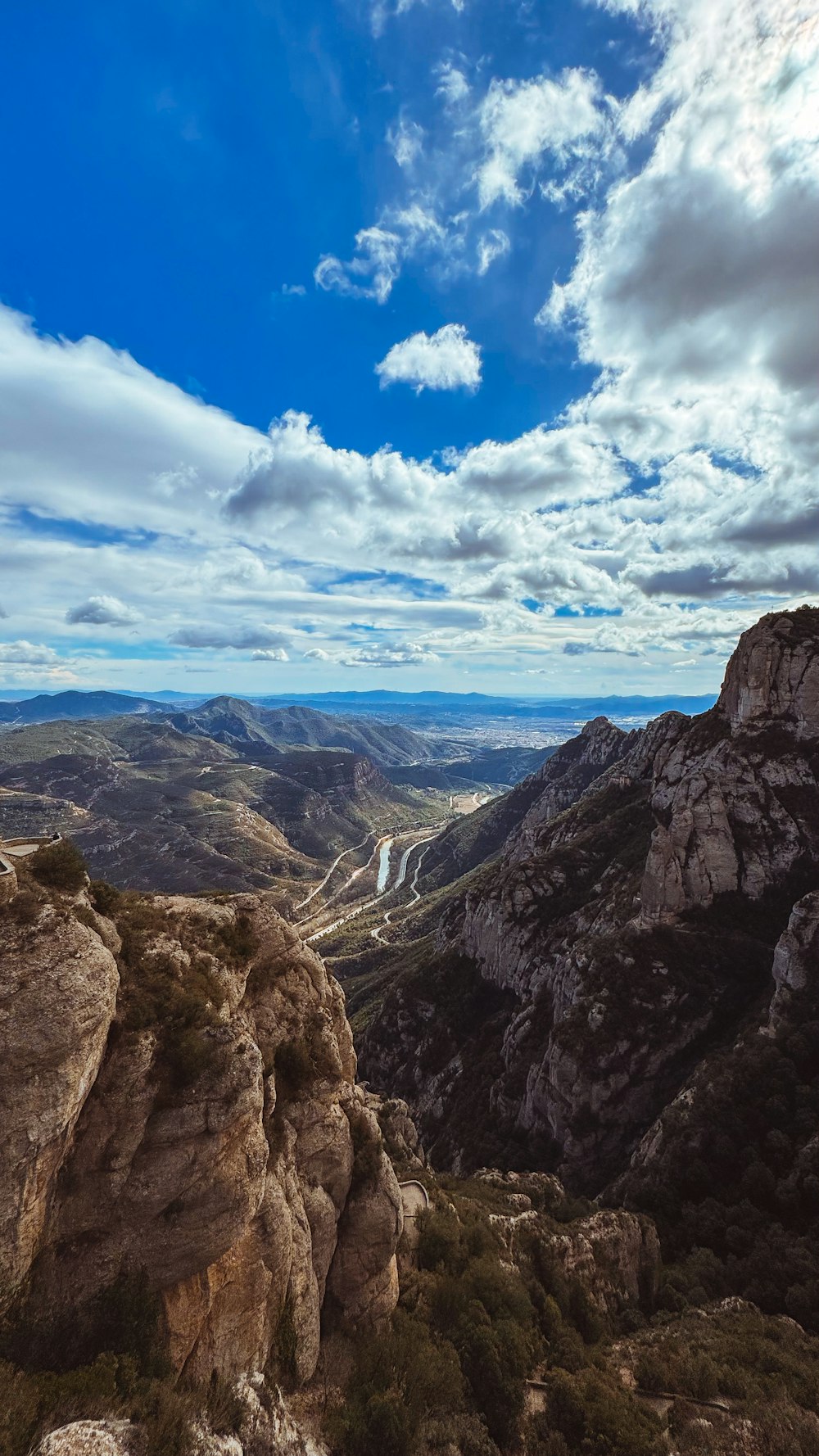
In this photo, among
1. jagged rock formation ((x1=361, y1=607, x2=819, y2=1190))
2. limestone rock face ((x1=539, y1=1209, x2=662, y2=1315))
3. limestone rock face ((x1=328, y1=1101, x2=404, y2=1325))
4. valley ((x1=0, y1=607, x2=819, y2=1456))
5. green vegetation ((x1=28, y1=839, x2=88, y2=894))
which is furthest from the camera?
jagged rock formation ((x1=361, y1=607, x2=819, y2=1190))

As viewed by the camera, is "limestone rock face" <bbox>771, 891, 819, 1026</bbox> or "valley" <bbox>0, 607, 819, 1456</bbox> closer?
"valley" <bbox>0, 607, 819, 1456</bbox>

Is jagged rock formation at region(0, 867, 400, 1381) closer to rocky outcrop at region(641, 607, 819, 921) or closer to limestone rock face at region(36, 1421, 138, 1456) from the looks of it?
limestone rock face at region(36, 1421, 138, 1456)

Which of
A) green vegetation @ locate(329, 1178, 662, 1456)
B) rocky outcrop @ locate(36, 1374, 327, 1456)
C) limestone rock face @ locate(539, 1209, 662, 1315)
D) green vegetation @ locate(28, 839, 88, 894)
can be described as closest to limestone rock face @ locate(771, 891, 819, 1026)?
limestone rock face @ locate(539, 1209, 662, 1315)

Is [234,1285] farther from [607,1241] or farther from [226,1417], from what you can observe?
[607,1241]

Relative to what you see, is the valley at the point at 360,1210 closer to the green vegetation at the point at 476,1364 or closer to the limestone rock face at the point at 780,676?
the green vegetation at the point at 476,1364

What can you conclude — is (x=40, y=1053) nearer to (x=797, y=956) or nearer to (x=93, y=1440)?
(x=93, y=1440)

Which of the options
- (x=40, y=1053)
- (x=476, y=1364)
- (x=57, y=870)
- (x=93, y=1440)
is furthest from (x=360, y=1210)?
(x=57, y=870)

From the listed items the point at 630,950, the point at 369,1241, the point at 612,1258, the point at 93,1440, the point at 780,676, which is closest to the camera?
the point at 93,1440
